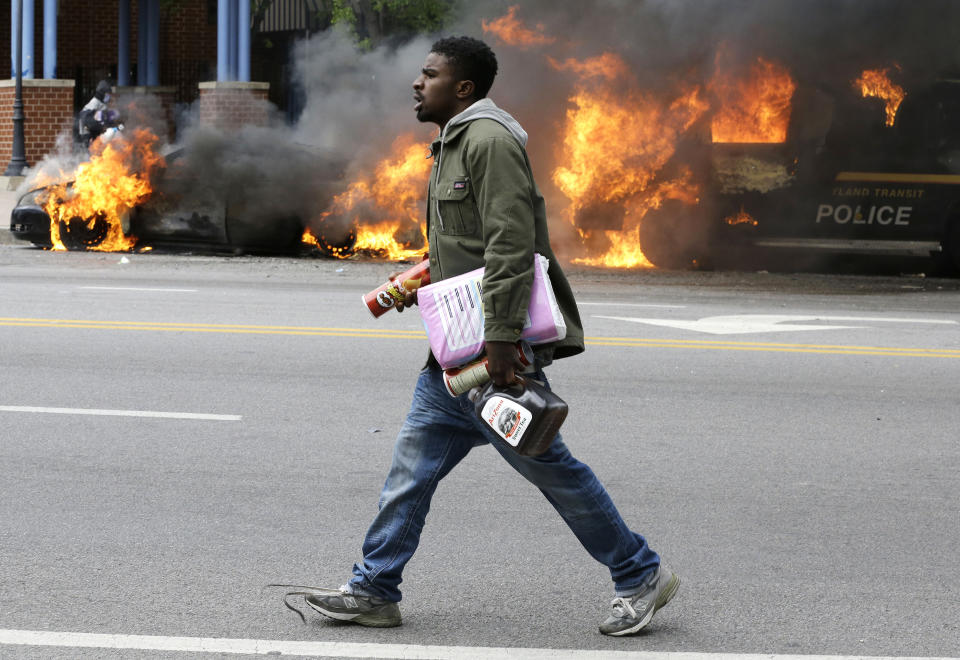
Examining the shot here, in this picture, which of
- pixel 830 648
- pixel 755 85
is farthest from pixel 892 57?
pixel 830 648

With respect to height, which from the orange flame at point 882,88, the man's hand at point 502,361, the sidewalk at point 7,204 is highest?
the orange flame at point 882,88

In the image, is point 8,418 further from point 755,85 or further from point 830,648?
point 755,85

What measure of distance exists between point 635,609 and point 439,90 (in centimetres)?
162

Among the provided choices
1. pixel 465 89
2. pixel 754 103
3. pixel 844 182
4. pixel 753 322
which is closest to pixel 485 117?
pixel 465 89

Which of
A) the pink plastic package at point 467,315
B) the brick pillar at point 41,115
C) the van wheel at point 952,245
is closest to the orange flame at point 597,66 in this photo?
the van wheel at point 952,245

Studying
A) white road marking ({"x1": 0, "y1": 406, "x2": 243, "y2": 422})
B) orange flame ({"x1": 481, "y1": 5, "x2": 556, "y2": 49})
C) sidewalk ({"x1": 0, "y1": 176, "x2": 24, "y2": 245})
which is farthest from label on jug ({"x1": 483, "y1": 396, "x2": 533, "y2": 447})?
orange flame ({"x1": 481, "y1": 5, "x2": 556, "y2": 49})

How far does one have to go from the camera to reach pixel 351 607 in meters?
3.99

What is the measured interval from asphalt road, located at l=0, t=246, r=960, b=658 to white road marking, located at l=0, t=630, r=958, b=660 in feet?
0.16

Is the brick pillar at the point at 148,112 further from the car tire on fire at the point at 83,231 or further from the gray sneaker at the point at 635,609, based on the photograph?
the gray sneaker at the point at 635,609

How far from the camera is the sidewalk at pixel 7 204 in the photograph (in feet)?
55.9

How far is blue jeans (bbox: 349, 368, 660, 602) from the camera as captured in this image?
394cm

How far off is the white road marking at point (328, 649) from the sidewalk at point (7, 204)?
13983 millimetres

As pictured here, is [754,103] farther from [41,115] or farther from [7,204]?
[41,115]

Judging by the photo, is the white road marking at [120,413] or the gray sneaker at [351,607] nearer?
the gray sneaker at [351,607]
